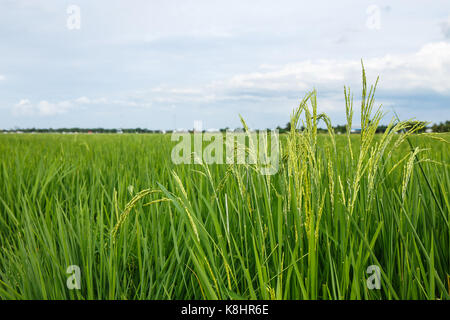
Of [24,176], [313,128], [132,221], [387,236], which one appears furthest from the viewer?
[24,176]

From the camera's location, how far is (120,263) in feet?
3.86

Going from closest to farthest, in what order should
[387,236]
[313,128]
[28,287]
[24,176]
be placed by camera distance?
[313,128]
[28,287]
[387,236]
[24,176]

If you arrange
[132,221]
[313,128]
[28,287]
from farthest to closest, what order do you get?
[132,221]
[28,287]
[313,128]

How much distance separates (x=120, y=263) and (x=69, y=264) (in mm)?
169

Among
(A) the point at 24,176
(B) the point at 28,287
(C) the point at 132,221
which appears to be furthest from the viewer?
(A) the point at 24,176

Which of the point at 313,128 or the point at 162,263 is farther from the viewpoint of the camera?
the point at 162,263
